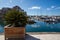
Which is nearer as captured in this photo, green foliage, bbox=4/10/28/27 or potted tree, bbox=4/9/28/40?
potted tree, bbox=4/9/28/40

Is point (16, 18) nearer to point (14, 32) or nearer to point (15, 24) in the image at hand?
point (15, 24)

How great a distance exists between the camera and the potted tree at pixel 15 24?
11.8 ft

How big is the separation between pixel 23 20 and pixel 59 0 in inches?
205

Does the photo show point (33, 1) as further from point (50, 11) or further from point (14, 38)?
point (14, 38)

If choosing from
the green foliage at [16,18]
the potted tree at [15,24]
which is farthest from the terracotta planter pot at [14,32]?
the green foliage at [16,18]

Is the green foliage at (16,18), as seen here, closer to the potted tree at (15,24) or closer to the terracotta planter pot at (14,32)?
the potted tree at (15,24)

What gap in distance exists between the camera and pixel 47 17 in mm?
9648

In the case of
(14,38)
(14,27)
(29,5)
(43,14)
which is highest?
(29,5)

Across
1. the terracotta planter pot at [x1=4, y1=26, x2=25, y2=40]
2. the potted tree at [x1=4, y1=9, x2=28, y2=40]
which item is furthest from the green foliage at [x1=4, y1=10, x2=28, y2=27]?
the terracotta planter pot at [x1=4, y1=26, x2=25, y2=40]

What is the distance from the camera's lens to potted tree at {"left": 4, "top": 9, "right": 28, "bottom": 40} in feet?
11.8

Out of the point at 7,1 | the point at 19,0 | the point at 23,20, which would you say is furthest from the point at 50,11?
the point at 23,20

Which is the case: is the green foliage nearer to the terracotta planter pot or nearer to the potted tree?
the potted tree

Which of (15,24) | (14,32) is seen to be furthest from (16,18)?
(14,32)

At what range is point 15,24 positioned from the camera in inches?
152
